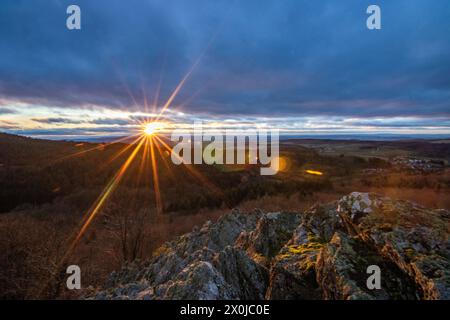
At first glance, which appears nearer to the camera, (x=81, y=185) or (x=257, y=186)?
(x=257, y=186)

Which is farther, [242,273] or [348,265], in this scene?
[242,273]

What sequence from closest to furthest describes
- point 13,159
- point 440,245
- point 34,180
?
point 440,245
point 34,180
point 13,159

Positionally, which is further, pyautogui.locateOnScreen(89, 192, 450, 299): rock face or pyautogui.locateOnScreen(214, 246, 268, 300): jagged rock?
pyautogui.locateOnScreen(214, 246, 268, 300): jagged rock

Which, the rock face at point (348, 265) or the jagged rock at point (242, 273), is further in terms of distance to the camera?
the jagged rock at point (242, 273)

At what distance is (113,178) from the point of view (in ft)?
306

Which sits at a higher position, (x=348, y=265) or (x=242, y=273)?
(x=348, y=265)

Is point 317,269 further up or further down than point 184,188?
further up

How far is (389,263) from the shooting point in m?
6.20

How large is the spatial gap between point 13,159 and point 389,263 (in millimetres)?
144149

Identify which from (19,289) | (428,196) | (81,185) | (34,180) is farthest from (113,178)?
(428,196)
